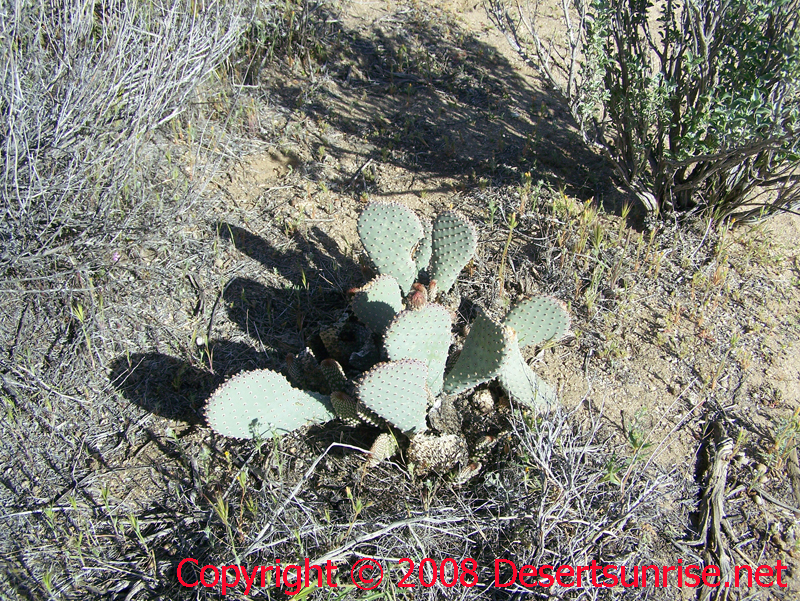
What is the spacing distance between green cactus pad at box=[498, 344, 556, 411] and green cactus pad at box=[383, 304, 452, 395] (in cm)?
29

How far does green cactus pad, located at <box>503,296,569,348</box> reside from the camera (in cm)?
252

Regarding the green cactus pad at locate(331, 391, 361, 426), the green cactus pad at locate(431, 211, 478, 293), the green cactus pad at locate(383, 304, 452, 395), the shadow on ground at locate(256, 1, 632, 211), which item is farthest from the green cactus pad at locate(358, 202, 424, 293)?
the shadow on ground at locate(256, 1, 632, 211)

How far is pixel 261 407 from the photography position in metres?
2.29

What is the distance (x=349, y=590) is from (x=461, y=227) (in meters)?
1.70

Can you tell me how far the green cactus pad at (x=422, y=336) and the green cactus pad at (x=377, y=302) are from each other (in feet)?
1.09

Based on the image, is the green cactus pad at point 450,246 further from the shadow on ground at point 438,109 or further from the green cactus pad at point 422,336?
the shadow on ground at point 438,109

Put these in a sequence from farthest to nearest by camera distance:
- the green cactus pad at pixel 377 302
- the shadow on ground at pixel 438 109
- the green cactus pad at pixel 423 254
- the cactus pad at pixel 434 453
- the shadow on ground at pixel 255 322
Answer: the shadow on ground at pixel 438 109, the green cactus pad at pixel 423 254, the shadow on ground at pixel 255 322, the green cactus pad at pixel 377 302, the cactus pad at pixel 434 453

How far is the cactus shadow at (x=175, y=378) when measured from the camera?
2.71 metres

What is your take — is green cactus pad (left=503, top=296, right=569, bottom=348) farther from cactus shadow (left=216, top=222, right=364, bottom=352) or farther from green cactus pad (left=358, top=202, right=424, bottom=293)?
cactus shadow (left=216, top=222, right=364, bottom=352)

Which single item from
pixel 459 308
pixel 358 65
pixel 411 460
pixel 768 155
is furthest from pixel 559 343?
pixel 358 65

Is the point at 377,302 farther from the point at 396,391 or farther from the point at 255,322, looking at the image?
the point at 255,322

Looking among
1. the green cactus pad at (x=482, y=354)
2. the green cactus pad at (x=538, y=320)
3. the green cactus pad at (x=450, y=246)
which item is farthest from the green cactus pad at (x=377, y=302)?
the green cactus pad at (x=538, y=320)

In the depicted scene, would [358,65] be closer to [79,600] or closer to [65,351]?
[65,351]

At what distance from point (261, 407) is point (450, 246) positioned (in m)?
1.24
